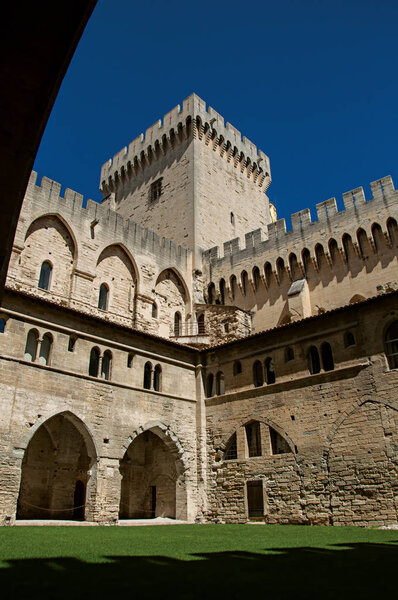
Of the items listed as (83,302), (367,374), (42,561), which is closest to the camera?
(42,561)

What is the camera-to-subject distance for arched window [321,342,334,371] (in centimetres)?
1844

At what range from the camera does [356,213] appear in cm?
2447

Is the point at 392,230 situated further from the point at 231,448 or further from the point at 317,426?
the point at 231,448

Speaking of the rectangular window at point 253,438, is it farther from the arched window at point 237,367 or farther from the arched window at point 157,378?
the arched window at point 157,378

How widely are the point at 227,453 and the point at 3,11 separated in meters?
19.0

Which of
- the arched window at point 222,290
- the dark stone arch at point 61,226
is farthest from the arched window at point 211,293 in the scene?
the dark stone arch at point 61,226

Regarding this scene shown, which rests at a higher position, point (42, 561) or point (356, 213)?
point (356, 213)

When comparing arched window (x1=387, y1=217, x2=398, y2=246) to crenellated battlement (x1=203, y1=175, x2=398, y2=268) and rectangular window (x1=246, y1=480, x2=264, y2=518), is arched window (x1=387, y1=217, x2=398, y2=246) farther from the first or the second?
rectangular window (x1=246, y1=480, x2=264, y2=518)

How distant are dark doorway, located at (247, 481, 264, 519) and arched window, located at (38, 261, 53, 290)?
12.4 meters

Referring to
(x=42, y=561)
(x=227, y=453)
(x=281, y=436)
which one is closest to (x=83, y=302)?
(x=227, y=453)

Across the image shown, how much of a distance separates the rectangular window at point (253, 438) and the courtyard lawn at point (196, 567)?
7172 mm

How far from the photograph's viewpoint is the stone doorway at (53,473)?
1948 centimetres

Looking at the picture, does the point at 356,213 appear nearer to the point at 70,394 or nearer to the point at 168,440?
the point at 168,440

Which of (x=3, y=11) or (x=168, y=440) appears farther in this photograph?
(x=168, y=440)
